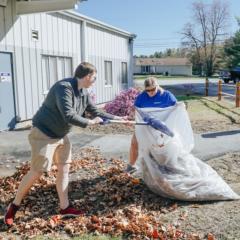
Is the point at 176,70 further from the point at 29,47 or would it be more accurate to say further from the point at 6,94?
the point at 6,94

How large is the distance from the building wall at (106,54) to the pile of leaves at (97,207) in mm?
10552

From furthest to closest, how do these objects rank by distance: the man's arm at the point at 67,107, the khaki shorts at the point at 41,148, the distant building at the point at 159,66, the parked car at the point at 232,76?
the distant building at the point at 159,66
the parked car at the point at 232,76
the khaki shorts at the point at 41,148
the man's arm at the point at 67,107

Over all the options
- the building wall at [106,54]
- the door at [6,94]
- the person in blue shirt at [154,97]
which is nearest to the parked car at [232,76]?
the building wall at [106,54]

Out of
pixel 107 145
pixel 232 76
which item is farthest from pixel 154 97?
pixel 232 76

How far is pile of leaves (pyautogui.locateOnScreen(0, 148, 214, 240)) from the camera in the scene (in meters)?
4.34

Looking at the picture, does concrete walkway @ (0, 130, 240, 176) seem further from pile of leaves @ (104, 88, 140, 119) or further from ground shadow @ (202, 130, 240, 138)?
pile of leaves @ (104, 88, 140, 119)

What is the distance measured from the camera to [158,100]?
5832mm

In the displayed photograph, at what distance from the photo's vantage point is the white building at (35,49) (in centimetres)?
1114

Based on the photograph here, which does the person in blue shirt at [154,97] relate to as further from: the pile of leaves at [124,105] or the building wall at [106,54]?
the building wall at [106,54]

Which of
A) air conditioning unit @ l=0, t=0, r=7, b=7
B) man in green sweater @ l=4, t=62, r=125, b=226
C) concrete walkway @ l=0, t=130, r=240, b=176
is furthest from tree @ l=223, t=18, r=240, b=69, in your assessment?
man in green sweater @ l=4, t=62, r=125, b=226

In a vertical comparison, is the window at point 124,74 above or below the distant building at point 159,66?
above

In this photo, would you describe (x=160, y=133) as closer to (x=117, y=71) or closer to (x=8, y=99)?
(x=8, y=99)

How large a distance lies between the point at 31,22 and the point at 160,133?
26.3ft

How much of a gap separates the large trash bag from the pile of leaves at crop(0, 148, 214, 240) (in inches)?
8.9
